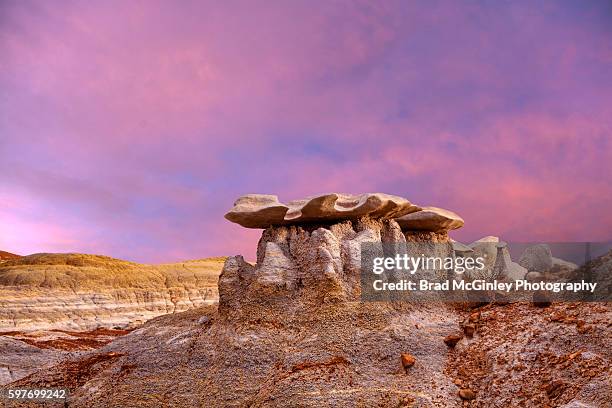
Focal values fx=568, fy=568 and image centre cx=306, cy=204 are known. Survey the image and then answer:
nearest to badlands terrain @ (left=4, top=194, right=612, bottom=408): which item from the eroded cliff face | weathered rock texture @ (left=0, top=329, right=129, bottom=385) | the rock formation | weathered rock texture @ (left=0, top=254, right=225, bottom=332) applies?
the eroded cliff face

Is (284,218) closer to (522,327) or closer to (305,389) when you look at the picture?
(305,389)

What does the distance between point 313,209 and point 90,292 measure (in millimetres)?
31468

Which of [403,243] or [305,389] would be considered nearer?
[305,389]

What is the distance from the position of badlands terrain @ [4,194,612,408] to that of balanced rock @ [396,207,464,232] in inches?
1.7

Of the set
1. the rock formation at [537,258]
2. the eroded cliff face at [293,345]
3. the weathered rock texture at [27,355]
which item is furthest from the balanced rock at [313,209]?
the weathered rock texture at [27,355]

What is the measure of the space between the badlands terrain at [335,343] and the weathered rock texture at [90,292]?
24.2 meters

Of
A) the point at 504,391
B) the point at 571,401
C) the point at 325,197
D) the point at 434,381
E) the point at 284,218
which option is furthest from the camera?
the point at 284,218

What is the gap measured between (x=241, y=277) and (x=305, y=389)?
4.51 metres

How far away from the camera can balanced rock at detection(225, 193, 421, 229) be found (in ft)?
50.4

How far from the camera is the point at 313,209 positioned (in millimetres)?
15281

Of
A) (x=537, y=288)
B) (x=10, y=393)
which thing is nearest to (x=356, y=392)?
(x=537, y=288)

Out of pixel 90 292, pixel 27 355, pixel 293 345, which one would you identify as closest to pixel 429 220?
pixel 293 345

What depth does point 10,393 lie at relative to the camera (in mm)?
15562

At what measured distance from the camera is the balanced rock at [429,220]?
1731cm
